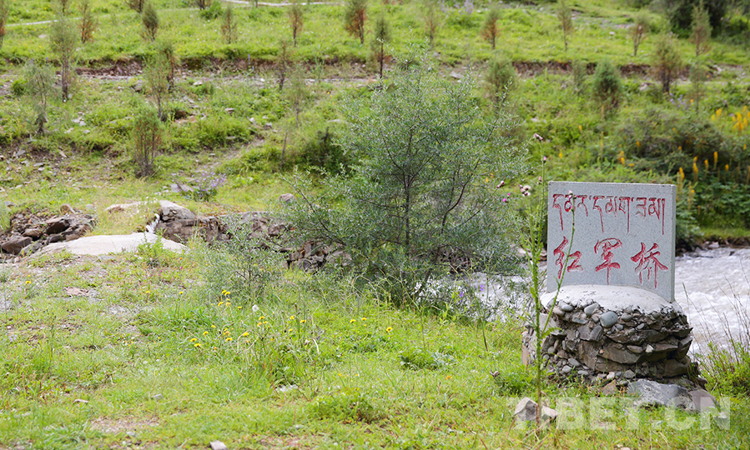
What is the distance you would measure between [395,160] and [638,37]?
16.9m

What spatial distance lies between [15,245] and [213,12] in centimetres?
1475

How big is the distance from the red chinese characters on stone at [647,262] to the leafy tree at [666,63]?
14536 mm

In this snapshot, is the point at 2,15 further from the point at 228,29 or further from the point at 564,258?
the point at 564,258

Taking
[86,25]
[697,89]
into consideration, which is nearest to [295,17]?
[86,25]

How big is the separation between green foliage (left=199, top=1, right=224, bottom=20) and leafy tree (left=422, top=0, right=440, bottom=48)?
24.7 feet

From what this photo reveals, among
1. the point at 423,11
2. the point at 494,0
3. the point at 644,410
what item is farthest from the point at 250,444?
the point at 494,0

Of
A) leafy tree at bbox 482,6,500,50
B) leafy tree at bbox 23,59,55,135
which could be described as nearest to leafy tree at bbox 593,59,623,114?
leafy tree at bbox 482,6,500,50

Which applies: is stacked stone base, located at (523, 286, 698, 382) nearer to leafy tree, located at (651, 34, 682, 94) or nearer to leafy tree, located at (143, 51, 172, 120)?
leafy tree, located at (143, 51, 172, 120)

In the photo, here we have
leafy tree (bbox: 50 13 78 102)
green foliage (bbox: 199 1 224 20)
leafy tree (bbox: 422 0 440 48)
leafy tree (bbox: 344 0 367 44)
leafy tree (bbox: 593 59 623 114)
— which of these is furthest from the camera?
green foliage (bbox: 199 1 224 20)

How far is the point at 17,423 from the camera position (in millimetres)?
2713

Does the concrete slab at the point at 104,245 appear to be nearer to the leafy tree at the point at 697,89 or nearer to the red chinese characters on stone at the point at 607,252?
the red chinese characters on stone at the point at 607,252

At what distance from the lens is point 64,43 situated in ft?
42.8

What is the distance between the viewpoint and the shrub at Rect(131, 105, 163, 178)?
10750 mm

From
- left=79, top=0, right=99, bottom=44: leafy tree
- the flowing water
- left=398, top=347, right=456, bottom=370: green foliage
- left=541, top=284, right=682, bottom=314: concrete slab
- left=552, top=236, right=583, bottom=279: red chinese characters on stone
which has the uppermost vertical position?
left=79, top=0, right=99, bottom=44: leafy tree
